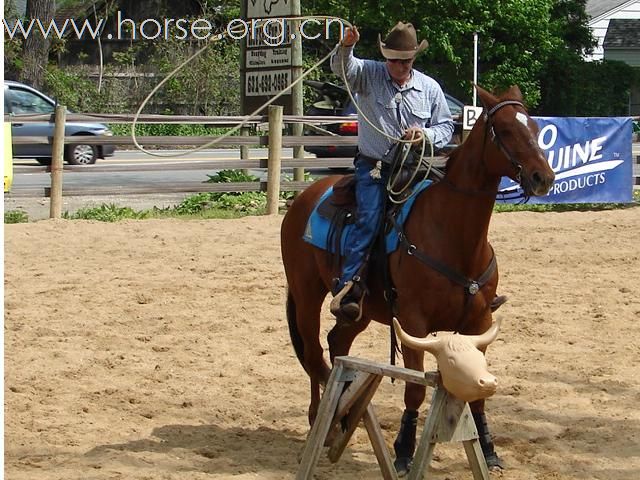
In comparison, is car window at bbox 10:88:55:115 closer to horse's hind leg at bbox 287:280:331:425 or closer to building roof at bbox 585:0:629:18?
horse's hind leg at bbox 287:280:331:425

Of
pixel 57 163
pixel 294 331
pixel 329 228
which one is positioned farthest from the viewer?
pixel 57 163

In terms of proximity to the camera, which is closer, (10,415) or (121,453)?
(121,453)

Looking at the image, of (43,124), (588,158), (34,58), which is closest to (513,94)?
(588,158)

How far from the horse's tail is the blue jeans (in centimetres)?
85

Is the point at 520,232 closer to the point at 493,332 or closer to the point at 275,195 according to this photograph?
the point at 275,195

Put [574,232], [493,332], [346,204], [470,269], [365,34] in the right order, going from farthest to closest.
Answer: [365,34] < [574,232] < [346,204] < [470,269] < [493,332]

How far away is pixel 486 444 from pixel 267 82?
1122 cm

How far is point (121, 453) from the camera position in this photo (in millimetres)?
6008

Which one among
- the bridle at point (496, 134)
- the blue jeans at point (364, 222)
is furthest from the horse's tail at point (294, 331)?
the bridle at point (496, 134)

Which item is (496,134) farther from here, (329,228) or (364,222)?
(329,228)

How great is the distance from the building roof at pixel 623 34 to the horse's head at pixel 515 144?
153ft

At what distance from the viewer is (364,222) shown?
20.1ft

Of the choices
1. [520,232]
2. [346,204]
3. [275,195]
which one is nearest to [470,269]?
[346,204]

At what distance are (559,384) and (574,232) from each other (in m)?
5.91
